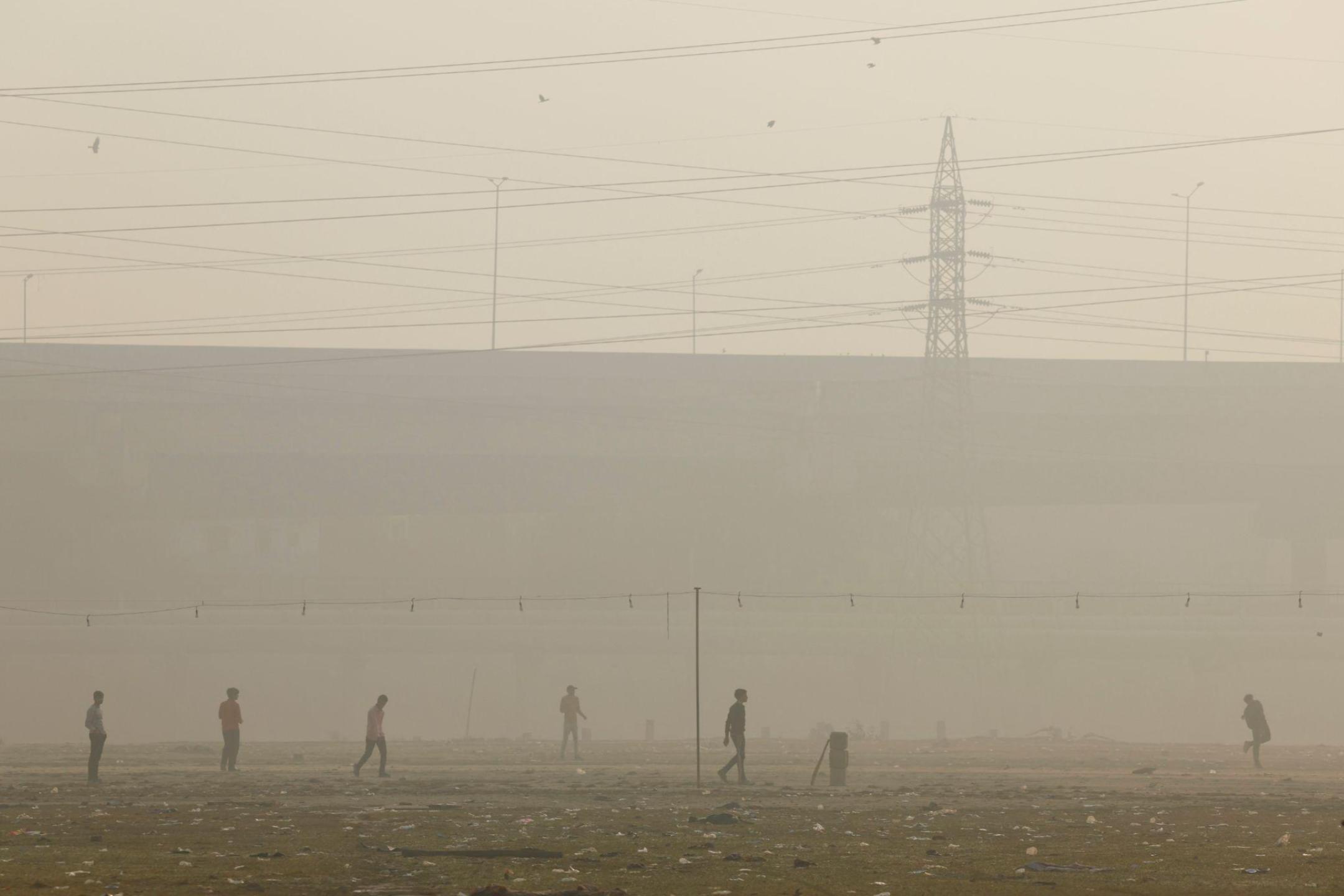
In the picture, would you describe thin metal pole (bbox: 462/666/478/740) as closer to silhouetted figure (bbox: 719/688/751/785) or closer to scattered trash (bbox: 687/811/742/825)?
silhouetted figure (bbox: 719/688/751/785)

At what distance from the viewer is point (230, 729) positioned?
2848 cm

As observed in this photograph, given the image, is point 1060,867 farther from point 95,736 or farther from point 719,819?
point 95,736

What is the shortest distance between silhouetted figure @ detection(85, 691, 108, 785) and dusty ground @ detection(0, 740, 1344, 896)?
1.27ft

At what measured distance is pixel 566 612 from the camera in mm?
68438

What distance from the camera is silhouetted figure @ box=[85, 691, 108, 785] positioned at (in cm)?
2498

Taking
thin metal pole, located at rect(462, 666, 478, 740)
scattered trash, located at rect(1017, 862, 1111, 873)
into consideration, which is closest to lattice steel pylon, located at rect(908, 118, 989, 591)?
thin metal pole, located at rect(462, 666, 478, 740)

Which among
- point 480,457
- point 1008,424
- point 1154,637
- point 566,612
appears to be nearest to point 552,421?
point 480,457

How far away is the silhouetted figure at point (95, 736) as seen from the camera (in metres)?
25.0

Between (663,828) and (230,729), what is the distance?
44.8 ft

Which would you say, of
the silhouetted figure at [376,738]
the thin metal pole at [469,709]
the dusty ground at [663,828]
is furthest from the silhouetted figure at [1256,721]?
the thin metal pole at [469,709]

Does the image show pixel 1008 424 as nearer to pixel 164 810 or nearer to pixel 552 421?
pixel 552 421

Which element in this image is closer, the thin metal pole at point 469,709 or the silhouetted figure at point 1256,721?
the silhouetted figure at point 1256,721

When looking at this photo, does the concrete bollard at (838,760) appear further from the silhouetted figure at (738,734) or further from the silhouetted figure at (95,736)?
the silhouetted figure at (95,736)

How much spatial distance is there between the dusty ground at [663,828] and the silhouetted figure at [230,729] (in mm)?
815
